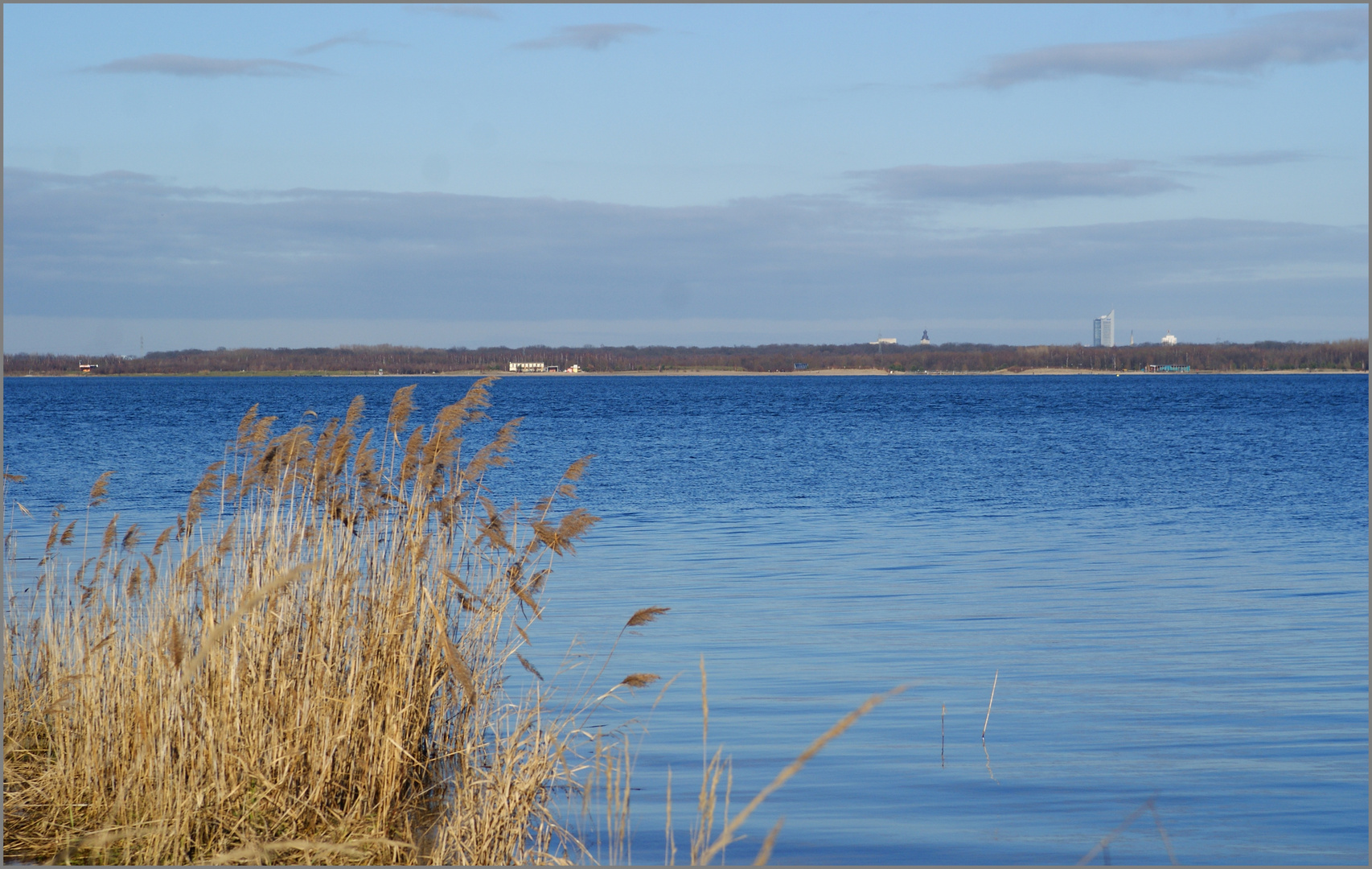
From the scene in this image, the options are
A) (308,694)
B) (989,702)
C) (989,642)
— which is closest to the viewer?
(308,694)

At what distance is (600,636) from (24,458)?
34135 mm

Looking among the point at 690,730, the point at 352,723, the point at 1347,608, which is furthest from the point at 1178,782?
the point at 1347,608

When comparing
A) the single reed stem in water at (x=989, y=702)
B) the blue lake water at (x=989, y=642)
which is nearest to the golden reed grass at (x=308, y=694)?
the blue lake water at (x=989, y=642)

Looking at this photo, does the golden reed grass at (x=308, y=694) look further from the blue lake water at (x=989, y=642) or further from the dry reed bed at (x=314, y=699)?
the blue lake water at (x=989, y=642)

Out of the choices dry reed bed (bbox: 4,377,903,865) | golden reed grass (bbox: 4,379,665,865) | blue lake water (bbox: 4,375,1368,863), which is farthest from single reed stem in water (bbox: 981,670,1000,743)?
golden reed grass (bbox: 4,379,665,865)

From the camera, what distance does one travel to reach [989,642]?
11297 mm

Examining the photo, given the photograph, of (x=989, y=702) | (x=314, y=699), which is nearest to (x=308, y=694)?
(x=314, y=699)

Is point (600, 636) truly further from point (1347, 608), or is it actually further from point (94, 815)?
point (1347, 608)

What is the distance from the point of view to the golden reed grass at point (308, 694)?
5449 mm

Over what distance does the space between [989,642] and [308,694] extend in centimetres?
739

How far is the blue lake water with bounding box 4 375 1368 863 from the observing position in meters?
6.65

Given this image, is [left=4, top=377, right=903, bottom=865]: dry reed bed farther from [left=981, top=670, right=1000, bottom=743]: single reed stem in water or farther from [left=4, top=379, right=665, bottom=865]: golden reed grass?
[left=981, top=670, right=1000, bottom=743]: single reed stem in water

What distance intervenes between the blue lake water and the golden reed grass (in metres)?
1.17

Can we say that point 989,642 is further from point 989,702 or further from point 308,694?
point 308,694
